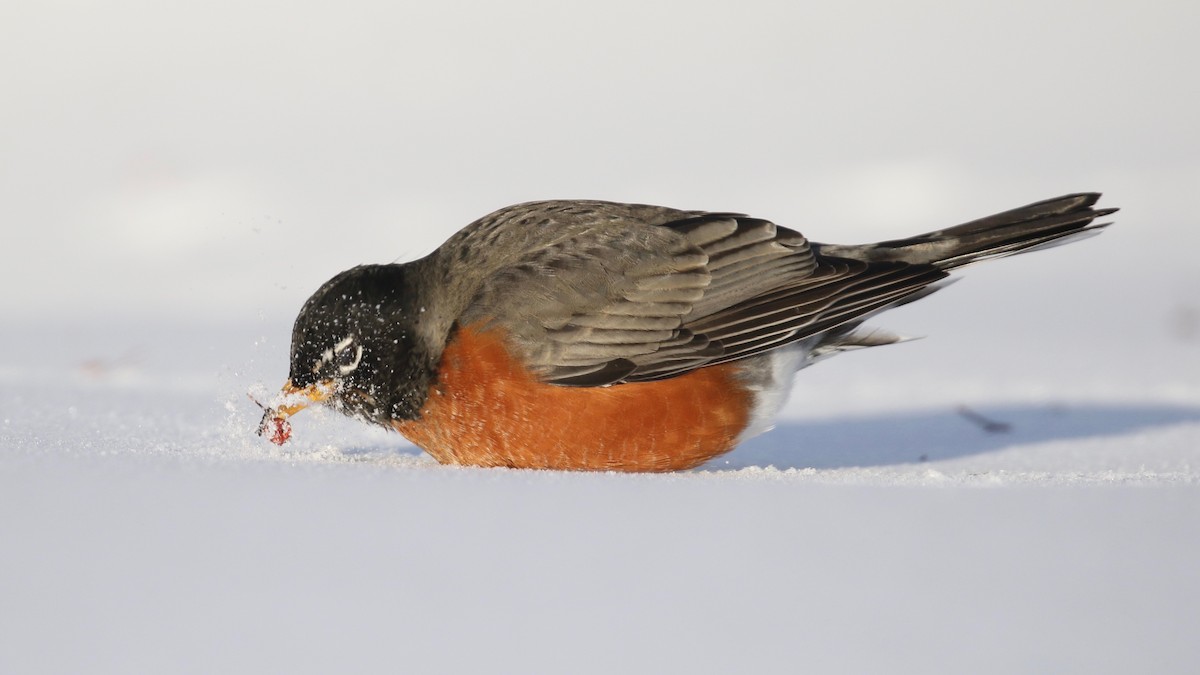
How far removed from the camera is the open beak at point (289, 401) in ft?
19.6

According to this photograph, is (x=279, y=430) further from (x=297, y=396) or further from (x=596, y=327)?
(x=596, y=327)

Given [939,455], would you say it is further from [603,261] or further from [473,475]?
[473,475]

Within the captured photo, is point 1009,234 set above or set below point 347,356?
above

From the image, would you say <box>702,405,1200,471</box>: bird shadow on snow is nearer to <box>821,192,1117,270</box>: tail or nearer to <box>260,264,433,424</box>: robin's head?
<box>821,192,1117,270</box>: tail

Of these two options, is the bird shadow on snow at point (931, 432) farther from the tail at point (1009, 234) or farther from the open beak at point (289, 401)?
the open beak at point (289, 401)

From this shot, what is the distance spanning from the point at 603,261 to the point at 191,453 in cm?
187

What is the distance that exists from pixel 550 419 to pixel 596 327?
0.50 meters

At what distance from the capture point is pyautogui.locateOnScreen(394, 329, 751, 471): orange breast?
5.68m

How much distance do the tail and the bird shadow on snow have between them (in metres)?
1.02

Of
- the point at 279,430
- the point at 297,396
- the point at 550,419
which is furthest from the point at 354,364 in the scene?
the point at 550,419

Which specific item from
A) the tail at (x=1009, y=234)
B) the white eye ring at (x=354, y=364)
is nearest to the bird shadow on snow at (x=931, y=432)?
the tail at (x=1009, y=234)

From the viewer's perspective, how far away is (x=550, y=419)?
567cm

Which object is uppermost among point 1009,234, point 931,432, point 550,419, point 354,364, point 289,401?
point 1009,234

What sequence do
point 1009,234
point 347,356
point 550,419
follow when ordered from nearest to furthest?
point 550,419, point 347,356, point 1009,234
